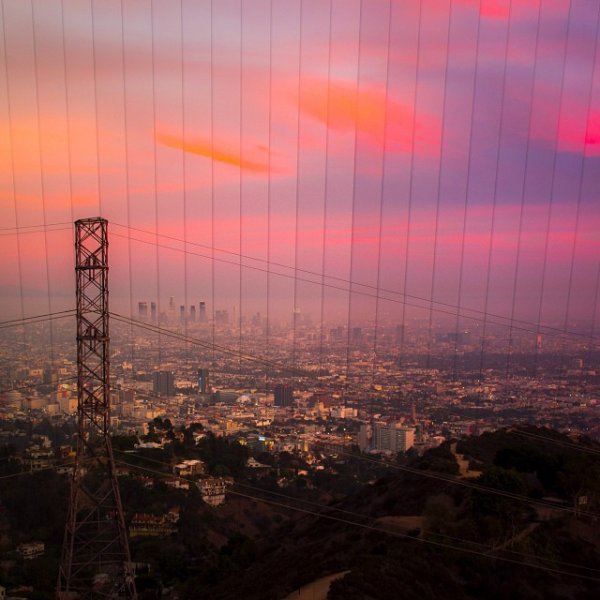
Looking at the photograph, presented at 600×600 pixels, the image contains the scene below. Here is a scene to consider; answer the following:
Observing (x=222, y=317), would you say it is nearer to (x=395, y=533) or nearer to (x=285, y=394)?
(x=285, y=394)

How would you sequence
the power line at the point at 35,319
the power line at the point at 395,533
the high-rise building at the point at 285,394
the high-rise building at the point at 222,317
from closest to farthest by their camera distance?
1. the power line at the point at 395,533
2. the power line at the point at 35,319
3. the high-rise building at the point at 222,317
4. the high-rise building at the point at 285,394

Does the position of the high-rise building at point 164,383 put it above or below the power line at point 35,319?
below

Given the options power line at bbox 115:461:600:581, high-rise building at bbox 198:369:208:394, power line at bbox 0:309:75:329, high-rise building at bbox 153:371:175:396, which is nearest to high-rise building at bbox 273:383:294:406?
high-rise building at bbox 198:369:208:394

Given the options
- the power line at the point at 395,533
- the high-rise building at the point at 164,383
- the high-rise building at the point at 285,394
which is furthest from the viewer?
the high-rise building at the point at 164,383

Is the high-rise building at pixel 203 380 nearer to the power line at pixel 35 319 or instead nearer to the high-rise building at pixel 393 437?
the power line at pixel 35 319

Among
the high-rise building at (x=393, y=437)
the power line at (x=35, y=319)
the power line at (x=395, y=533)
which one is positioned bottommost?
the power line at (x=395, y=533)

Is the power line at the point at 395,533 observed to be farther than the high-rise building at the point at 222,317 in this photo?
No

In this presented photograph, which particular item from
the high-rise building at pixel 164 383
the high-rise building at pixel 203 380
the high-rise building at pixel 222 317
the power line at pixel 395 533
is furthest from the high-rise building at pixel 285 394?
the power line at pixel 395 533

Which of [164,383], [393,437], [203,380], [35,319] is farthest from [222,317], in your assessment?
[393,437]

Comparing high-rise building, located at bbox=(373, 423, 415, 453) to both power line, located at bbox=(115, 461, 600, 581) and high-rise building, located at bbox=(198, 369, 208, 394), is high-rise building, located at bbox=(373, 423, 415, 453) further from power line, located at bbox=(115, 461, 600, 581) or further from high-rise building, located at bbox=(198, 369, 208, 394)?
high-rise building, located at bbox=(198, 369, 208, 394)
